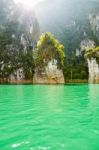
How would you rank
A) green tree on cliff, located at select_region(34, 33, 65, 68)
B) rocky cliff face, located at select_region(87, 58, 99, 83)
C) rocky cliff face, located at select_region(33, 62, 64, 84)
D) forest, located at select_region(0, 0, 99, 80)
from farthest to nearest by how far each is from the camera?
forest, located at select_region(0, 0, 99, 80) → rocky cliff face, located at select_region(87, 58, 99, 83) → green tree on cliff, located at select_region(34, 33, 65, 68) → rocky cliff face, located at select_region(33, 62, 64, 84)

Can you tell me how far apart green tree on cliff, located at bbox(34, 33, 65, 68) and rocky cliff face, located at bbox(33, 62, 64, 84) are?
140 cm

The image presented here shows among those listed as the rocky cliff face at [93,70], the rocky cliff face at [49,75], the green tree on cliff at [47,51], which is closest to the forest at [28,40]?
the green tree on cliff at [47,51]

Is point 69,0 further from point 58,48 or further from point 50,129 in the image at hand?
point 50,129

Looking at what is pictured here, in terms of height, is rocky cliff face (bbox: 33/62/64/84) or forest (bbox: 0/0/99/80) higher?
forest (bbox: 0/0/99/80)

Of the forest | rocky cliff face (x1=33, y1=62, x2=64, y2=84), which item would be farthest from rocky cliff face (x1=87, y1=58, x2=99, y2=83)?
rocky cliff face (x1=33, y1=62, x2=64, y2=84)

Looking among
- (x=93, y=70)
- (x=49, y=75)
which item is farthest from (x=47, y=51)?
(x=93, y=70)

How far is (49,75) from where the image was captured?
73.2 m

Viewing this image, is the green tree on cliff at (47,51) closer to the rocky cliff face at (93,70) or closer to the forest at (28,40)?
the forest at (28,40)

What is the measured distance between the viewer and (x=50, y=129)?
26.4 feet

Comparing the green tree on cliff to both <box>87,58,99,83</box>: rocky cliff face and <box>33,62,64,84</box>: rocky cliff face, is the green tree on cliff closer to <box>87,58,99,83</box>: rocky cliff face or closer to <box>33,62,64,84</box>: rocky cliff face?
<box>33,62,64,84</box>: rocky cliff face

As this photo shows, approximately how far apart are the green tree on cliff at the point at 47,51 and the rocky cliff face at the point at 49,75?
4.58ft

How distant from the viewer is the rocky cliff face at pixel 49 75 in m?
72.3

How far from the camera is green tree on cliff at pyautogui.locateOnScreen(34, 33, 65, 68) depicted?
74.8m

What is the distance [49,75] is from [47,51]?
6657mm
